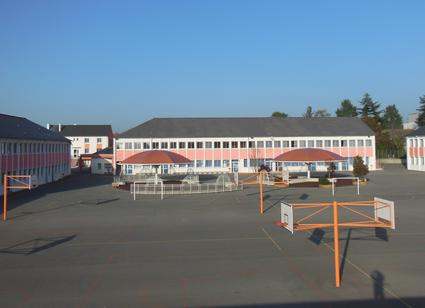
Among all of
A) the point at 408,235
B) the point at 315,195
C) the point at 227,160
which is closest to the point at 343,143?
the point at 227,160

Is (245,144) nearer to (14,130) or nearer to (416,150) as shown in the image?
(416,150)

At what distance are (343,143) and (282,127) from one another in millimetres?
10010

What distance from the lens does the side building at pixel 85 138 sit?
9406cm

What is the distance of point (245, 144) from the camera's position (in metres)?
60.9

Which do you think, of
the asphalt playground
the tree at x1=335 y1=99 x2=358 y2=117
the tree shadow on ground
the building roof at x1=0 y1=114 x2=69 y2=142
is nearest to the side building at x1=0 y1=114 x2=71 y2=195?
the building roof at x1=0 y1=114 x2=69 y2=142

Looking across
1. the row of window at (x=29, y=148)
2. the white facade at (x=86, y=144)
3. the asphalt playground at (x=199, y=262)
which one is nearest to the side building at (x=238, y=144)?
the row of window at (x=29, y=148)

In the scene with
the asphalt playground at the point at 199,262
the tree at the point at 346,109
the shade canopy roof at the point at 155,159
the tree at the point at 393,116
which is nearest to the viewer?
the asphalt playground at the point at 199,262

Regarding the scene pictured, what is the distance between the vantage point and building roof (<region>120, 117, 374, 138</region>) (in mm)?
61250

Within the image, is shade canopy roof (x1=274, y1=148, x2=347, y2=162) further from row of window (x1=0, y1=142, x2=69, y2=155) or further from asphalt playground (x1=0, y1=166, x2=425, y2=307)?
row of window (x1=0, y1=142, x2=69, y2=155)

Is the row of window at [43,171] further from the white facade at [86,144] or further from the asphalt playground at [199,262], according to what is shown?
the white facade at [86,144]

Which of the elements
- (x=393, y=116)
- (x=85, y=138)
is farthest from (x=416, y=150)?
(x=393, y=116)

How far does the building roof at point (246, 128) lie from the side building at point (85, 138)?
111ft

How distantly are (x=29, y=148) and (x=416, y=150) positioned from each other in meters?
54.8

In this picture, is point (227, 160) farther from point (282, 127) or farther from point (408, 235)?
point (408, 235)
